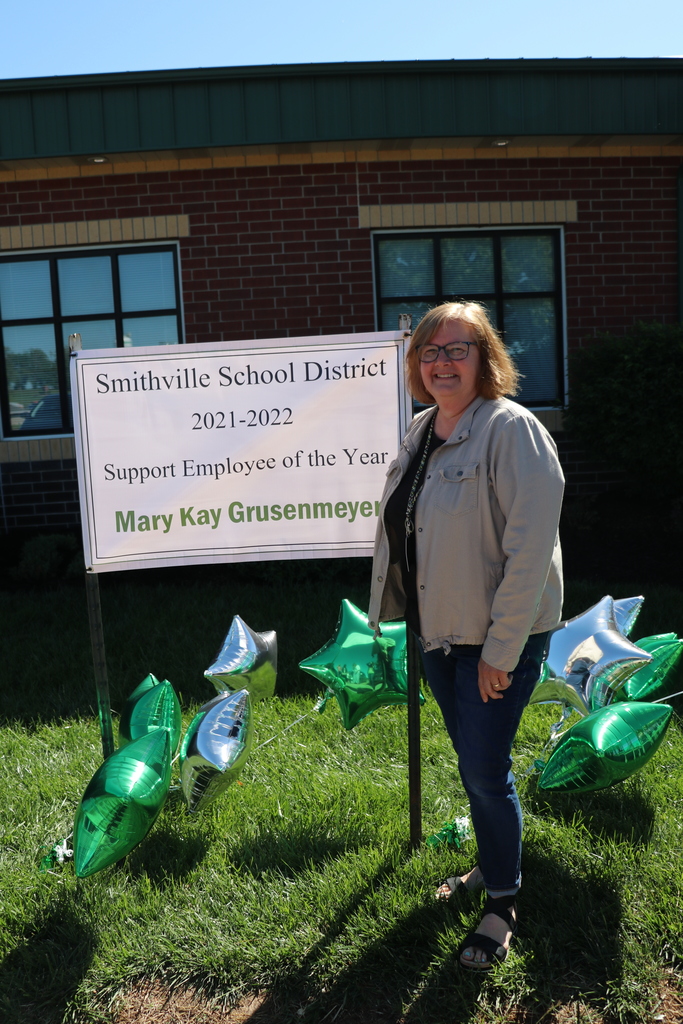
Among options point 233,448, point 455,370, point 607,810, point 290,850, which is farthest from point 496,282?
point 290,850

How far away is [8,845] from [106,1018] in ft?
3.32

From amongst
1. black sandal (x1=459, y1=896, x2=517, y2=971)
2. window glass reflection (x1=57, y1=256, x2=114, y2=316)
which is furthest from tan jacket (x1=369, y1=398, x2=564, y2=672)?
window glass reflection (x1=57, y1=256, x2=114, y2=316)

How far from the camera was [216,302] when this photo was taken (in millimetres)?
7758

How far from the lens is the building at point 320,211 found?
6.96 meters

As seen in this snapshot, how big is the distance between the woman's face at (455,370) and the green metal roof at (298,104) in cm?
553

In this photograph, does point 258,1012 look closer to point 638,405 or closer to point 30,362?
point 638,405


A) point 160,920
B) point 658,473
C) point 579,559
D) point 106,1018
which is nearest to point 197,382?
point 160,920

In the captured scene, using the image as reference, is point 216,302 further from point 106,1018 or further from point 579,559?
point 106,1018

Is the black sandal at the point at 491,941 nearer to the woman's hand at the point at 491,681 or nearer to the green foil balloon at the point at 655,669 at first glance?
the woman's hand at the point at 491,681

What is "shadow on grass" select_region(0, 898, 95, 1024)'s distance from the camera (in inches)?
88.1

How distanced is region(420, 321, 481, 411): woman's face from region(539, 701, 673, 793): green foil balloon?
130cm

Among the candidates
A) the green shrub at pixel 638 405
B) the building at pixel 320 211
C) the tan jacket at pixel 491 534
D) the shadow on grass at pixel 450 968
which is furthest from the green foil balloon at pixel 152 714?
the building at pixel 320 211

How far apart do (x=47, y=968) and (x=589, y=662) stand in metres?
2.17

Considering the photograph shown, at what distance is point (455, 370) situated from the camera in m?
2.22
